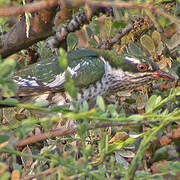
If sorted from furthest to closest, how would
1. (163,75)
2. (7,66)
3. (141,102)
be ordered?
(163,75) → (141,102) → (7,66)

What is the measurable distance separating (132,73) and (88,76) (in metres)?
0.48

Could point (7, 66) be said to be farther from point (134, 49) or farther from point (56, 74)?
point (134, 49)

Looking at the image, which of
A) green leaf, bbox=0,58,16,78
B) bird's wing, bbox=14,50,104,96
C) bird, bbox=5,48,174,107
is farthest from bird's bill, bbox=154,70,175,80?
green leaf, bbox=0,58,16,78

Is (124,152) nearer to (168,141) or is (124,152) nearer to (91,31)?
(168,141)

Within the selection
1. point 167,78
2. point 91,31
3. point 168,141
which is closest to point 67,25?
point 91,31

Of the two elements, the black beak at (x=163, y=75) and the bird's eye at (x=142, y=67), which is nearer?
the black beak at (x=163, y=75)

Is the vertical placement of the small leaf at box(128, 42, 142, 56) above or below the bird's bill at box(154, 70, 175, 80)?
above

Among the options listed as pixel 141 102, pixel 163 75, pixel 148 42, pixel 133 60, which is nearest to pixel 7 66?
pixel 141 102

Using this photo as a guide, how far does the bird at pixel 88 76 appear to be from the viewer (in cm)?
249

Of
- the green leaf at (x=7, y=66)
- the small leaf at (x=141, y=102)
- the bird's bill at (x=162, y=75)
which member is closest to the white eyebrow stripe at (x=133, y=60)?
the bird's bill at (x=162, y=75)

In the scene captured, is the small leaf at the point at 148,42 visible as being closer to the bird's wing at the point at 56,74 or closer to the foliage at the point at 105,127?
the foliage at the point at 105,127

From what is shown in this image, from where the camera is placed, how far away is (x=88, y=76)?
2525 mm

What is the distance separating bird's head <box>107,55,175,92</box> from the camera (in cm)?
272

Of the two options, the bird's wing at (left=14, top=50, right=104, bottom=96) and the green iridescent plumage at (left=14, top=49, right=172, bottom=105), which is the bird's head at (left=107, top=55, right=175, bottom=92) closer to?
the green iridescent plumage at (left=14, top=49, right=172, bottom=105)
